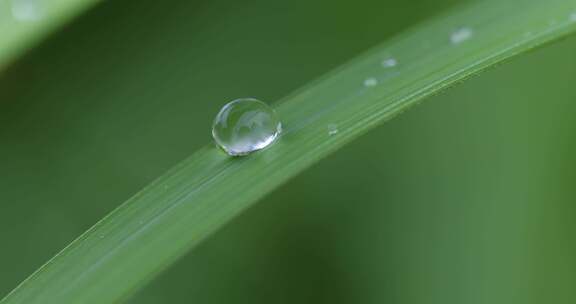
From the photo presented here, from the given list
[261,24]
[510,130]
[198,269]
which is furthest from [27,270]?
[510,130]

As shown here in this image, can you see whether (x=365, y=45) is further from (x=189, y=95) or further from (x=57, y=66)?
(x=57, y=66)

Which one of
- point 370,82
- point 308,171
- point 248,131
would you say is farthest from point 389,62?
point 308,171

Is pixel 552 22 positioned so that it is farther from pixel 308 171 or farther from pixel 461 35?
pixel 308 171

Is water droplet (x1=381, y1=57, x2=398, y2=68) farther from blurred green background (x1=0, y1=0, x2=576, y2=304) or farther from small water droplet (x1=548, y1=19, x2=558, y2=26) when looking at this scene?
blurred green background (x1=0, y1=0, x2=576, y2=304)

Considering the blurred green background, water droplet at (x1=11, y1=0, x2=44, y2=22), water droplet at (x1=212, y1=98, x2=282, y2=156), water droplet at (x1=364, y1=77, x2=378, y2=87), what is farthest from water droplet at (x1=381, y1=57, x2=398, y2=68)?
water droplet at (x1=11, y1=0, x2=44, y2=22)

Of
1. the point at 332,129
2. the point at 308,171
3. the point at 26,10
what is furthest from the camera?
the point at 308,171

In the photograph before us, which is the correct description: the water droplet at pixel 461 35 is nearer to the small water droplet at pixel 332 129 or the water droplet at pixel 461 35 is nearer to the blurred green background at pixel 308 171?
the small water droplet at pixel 332 129
